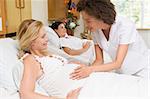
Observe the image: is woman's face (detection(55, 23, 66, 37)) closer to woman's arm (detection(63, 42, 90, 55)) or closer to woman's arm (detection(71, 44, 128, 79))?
woman's arm (detection(63, 42, 90, 55))

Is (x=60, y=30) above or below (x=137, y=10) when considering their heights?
below

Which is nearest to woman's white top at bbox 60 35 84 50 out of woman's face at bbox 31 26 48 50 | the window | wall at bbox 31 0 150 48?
wall at bbox 31 0 150 48

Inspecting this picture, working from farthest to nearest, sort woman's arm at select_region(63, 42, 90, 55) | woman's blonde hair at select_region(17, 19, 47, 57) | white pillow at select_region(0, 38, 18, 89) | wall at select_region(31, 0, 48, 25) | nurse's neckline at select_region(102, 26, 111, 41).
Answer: wall at select_region(31, 0, 48, 25)
woman's arm at select_region(63, 42, 90, 55)
nurse's neckline at select_region(102, 26, 111, 41)
white pillow at select_region(0, 38, 18, 89)
woman's blonde hair at select_region(17, 19, 47, 57)

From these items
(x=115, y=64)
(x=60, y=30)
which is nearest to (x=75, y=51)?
(x=60, y=30)

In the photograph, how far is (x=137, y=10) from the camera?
17.2 feet

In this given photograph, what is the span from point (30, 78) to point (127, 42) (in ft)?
2.19

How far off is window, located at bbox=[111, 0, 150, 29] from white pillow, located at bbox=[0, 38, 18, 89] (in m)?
3.78

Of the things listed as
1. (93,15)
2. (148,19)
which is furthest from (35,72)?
(148,19)

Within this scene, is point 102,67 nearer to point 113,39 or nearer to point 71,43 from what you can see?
point 113,39

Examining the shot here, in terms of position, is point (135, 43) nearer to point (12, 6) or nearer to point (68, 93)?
point (68, 93)

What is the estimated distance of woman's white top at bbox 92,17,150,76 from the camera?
5.17ft

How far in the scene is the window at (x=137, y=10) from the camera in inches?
205

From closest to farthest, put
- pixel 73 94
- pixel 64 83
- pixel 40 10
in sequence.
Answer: pixel 73 94
pixel 64 83
pixel 40 10

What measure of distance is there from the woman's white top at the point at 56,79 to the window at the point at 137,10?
3.95 metres
